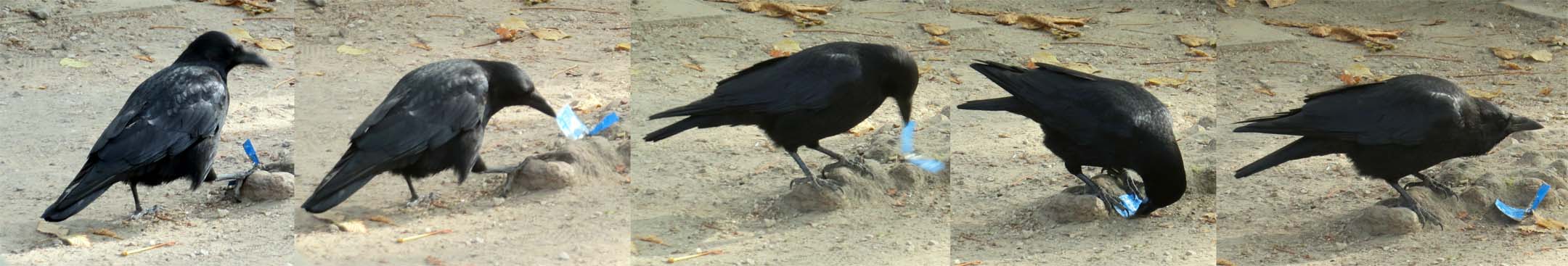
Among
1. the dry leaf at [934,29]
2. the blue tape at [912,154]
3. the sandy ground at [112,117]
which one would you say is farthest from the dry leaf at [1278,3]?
the sandy ground at [112,117]

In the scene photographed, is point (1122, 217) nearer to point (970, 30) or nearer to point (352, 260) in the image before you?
point (970, 30)

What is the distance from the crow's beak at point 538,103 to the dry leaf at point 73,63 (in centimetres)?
388

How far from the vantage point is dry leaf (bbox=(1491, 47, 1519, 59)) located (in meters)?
6.66

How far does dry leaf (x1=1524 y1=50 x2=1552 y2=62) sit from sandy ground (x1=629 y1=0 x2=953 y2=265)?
3.26 m

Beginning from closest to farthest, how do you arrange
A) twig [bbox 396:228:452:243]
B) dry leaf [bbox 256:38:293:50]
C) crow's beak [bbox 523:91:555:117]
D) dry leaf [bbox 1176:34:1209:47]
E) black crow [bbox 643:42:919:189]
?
twig [bbox 396:228:452:243]
crow's beak [bbox 523:91:555:117]
black crow [bbox 643:42:919:189]
dry leaf [bbox 1176:34:1209:47]
dry leaf [bbox 256:38:293:50]

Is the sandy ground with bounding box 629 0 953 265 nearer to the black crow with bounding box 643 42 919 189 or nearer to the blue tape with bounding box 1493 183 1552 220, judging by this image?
the black crow with bounding box 643 42 919 189

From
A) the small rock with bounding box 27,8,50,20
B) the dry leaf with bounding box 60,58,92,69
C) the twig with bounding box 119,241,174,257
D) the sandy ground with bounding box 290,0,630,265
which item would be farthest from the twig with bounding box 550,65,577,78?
the small rock with bounding box 27,8,50,20

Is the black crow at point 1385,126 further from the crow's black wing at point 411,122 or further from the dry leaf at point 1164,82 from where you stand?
the crow's black wing at point 411,122

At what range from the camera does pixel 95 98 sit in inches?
264

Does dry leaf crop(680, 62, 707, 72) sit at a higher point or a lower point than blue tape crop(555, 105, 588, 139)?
higher

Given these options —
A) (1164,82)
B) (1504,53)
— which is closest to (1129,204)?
(1164,82)

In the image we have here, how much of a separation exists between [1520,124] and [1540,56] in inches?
79.8

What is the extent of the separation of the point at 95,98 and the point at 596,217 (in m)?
3.47

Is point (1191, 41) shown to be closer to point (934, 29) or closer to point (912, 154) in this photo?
point (934, 29)
